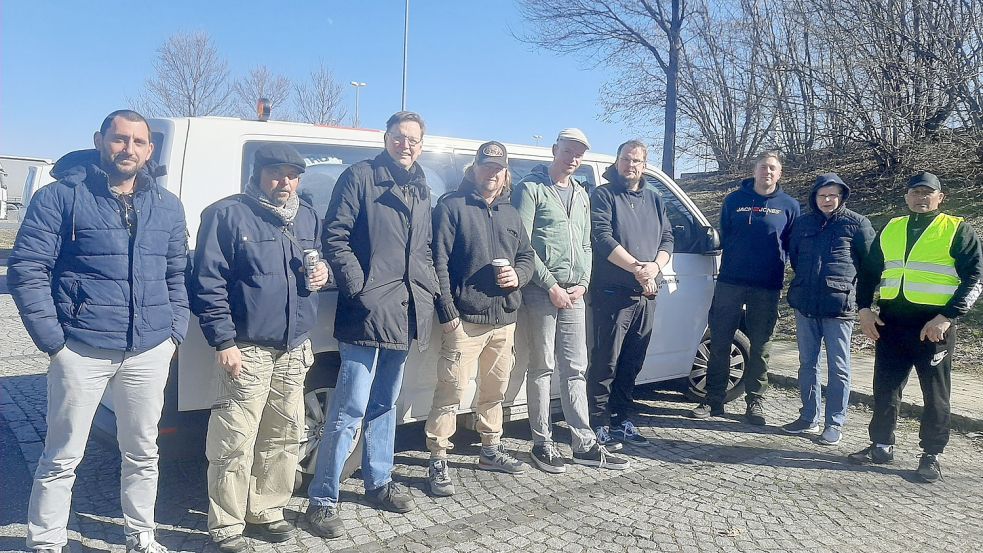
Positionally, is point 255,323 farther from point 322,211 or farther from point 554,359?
point 554,359

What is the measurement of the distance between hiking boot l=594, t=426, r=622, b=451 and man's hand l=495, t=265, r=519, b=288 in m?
1.29

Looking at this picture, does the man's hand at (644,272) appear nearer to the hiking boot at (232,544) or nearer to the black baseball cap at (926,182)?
the black baseball cap at (926,182)

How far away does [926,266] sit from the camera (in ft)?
13.3

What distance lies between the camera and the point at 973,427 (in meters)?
5.09

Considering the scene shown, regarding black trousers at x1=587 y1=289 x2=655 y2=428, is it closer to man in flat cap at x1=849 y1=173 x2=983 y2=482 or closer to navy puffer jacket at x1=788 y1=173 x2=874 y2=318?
navy puffer jacket at x1=788 y1=173 x2=874 y2=318

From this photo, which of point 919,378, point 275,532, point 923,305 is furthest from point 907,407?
point 275,532

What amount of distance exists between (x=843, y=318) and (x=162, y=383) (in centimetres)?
406

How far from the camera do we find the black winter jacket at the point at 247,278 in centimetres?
289

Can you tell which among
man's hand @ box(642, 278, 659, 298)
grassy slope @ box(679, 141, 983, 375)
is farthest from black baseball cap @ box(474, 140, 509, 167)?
grassy slope @ box(679, 141, 983, 375)

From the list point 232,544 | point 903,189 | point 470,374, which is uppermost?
point 903,189

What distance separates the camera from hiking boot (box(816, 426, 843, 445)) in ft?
15.4

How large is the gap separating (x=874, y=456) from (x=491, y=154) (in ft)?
9.87

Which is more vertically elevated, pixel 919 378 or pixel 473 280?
pixel 473 280

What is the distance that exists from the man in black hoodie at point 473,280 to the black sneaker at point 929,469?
254cm
